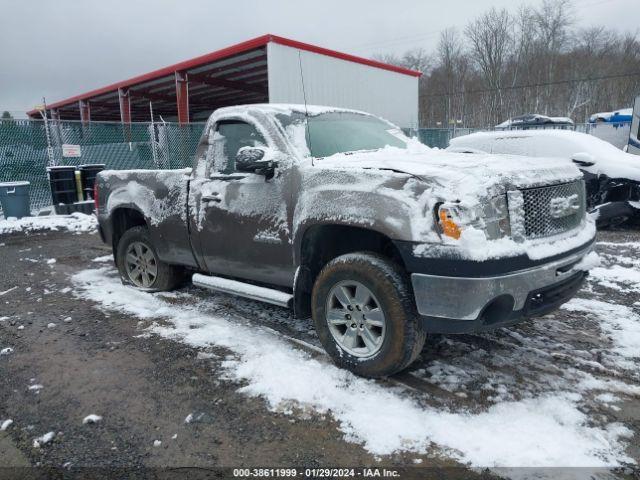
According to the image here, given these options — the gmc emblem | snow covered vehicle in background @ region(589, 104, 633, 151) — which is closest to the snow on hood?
the gmc emblem

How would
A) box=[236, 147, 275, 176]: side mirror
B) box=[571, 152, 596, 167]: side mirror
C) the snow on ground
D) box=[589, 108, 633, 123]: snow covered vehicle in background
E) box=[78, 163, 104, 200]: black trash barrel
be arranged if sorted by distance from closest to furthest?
the snow on ground < box=[236, 147, 275, 176]: side mirror < box=[571, 152, 596, 167]: side mirror < box=[78, 163, 104, 200]: black trash barrel < box=[589, 108, 633, 123]: snow covered vehicle in background

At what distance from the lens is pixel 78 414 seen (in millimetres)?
2916

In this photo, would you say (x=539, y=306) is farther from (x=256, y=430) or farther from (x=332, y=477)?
(x=256, y=430)

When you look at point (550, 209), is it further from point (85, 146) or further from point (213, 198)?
point (85, 146)

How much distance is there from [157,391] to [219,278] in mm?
1337

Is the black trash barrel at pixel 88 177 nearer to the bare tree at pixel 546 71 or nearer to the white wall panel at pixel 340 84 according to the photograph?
the white wall panel at pixel 340 84

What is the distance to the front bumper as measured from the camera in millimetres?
2660

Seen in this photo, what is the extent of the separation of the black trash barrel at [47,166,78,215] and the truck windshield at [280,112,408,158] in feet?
31.0

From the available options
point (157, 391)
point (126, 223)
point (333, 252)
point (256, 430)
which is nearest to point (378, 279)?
point (333, 252)

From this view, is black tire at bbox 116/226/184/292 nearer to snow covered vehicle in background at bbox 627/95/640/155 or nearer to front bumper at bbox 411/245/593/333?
front bumper at bbox 411/245/593/333

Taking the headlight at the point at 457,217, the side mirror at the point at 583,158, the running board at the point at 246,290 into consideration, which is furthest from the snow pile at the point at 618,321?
the side mirror at the point at 583,158

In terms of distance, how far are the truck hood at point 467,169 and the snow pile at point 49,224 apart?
8497 mm

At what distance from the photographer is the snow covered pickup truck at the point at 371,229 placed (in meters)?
2.72

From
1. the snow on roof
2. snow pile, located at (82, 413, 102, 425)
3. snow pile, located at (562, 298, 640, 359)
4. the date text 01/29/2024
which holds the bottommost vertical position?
the date text 01/29/2024
